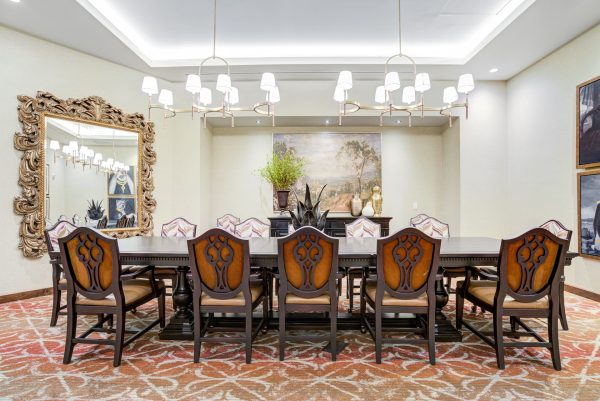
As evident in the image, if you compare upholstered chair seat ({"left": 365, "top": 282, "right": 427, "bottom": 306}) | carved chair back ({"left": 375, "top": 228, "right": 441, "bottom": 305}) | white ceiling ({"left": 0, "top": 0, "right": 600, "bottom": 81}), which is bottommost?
upholstered chair seat ({"left": 365, "top": 282, "right": 427, "bottom": 306})

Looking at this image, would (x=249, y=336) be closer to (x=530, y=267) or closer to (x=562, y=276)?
(x=530, y=267)

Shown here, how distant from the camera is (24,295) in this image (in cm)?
407

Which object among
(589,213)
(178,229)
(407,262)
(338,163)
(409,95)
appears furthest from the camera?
(338,163)

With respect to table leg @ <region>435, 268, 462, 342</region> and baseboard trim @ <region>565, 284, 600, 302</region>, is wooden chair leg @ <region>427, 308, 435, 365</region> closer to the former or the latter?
table leg @ <region>435, 268, 462, 342</region>

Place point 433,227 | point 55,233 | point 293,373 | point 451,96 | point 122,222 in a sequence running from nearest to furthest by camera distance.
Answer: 1. point 293,373
2. point 55,233
3. point 451,96
4. point 433,227
5. point 122,222

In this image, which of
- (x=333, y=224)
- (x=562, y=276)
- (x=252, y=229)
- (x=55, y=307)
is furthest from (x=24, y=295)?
(x=562, y=276)

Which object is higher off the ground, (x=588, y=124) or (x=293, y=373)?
(x=588, y=124)

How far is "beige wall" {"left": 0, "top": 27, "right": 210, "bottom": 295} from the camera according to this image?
399cm

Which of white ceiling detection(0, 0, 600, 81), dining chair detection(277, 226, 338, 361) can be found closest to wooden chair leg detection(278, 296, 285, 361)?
dining chair detection(277, 226, 338, 361)

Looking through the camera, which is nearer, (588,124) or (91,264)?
(91,264)

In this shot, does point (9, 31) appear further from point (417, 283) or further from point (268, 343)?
point (417, 283)

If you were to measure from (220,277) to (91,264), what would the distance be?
3.18ft

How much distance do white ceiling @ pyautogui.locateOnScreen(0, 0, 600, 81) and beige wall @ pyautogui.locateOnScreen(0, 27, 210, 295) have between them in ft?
0.69

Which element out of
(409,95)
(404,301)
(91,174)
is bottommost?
(404,301)
